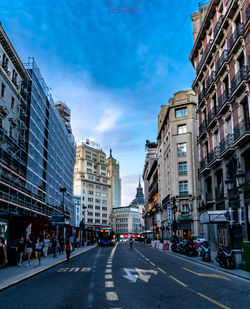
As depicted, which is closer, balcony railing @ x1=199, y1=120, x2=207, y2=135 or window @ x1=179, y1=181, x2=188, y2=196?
balcony railing @ x1=199, y1=120, x2=207, y2=135

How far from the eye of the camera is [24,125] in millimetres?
35312

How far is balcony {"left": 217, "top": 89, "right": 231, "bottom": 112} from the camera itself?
28.0 m

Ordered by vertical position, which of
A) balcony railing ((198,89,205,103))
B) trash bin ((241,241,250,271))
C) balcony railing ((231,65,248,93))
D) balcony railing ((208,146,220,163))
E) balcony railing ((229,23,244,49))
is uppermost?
balcony railing ((229,23,244,49))

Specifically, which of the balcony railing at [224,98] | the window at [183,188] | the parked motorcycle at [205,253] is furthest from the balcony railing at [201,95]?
the window at [183,188]

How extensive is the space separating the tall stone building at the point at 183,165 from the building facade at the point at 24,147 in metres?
21.1

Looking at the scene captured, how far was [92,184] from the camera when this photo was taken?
14975 centimetres

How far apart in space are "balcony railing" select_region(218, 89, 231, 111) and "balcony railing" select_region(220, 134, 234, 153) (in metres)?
3.17

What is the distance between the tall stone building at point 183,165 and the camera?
179ft

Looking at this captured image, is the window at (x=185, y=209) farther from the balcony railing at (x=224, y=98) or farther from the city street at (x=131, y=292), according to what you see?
the city street at (x=131, y=292)

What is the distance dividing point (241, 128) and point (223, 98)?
5465mm

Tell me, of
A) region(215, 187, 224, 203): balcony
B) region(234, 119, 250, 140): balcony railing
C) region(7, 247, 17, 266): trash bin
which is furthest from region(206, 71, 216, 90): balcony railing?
region(7, 247, 17, 266): trash bin

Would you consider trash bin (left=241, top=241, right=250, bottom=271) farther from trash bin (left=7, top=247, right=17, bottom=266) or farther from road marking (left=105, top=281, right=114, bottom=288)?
trash bin (left=7, top=247, right=17, bottom=266)

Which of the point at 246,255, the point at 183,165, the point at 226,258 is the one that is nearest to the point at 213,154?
the point at 226,258

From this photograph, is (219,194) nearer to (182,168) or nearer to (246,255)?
(246,255)
